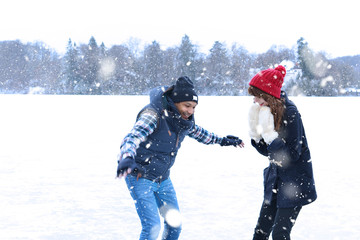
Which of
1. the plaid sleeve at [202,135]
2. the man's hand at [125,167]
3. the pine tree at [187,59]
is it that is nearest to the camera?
the man's hand at [125,167]

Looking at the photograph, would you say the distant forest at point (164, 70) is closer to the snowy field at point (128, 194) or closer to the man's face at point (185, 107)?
the snowy field at point (128, 194)

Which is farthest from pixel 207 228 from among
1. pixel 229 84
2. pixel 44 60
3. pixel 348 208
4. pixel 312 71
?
pixel 44 60

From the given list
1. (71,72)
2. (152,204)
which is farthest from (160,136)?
(71,72)

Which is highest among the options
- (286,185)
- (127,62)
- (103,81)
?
(127,62)

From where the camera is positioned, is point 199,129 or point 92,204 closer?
point 199,129

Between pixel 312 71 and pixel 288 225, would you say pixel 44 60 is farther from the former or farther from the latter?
pixel 288 225

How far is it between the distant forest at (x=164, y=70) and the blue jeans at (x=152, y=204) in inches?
1900

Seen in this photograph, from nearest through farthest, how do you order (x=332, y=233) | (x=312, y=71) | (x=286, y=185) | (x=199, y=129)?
(x=286, y=185) → (x=199, y=129) → (x=332, y=233) → (x=312, y=71)

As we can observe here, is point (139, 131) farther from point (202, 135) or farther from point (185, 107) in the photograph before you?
point (202, 135)

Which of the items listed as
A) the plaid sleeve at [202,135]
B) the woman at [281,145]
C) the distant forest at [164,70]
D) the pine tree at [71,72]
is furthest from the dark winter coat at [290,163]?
the pine tree at [71,72]

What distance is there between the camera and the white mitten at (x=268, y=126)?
2.27 m

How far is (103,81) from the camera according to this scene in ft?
182

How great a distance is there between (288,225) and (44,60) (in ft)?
230

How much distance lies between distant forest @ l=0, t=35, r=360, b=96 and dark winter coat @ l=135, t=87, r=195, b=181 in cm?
4834
